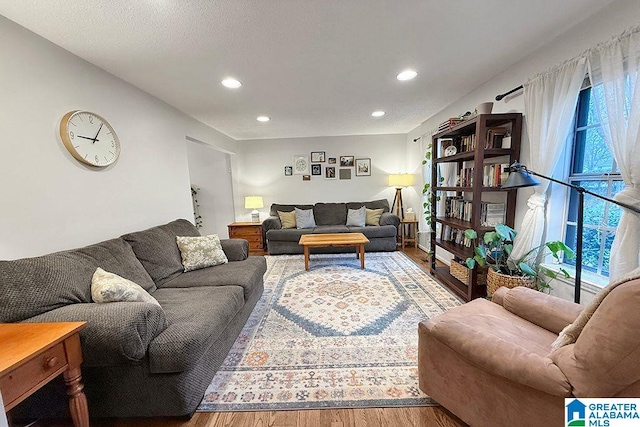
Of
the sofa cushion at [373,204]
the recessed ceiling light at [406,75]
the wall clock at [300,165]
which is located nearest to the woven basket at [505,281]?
the recessed ceiling light at [406,75]

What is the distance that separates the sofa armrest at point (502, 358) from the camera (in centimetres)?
89

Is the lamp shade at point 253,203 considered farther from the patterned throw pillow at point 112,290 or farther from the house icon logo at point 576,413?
the house icon logo at point 576,413

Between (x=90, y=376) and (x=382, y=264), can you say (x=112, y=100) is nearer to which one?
(x=90, y=376)

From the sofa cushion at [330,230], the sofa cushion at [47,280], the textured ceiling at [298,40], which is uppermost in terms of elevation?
the textured ceiling at [298,40]

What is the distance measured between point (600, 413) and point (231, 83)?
3.09 metres

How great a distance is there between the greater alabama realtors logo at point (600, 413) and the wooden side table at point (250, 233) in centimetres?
443

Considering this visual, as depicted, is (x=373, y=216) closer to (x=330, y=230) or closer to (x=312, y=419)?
(x=330, y=230)

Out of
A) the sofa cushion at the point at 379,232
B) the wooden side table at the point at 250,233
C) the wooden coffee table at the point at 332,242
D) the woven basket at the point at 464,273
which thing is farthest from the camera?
the wooden side table at the point at 250,233

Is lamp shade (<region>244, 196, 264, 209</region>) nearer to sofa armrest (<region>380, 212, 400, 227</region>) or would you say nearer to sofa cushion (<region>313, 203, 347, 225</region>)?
sofa cushion (<region>313, 203, 347, 225</region>)

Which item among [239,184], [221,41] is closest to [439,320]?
[221,41]

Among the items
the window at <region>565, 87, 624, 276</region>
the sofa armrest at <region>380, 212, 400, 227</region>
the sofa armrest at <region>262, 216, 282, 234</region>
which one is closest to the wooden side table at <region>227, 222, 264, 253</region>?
A: the sofa armrest at <region>262, 216, 282, 234</region>

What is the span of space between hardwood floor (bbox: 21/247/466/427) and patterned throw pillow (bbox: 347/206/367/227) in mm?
3504

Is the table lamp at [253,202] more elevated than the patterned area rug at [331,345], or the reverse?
the table lamp at [253,202]

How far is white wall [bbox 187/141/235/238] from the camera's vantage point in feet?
16.7
